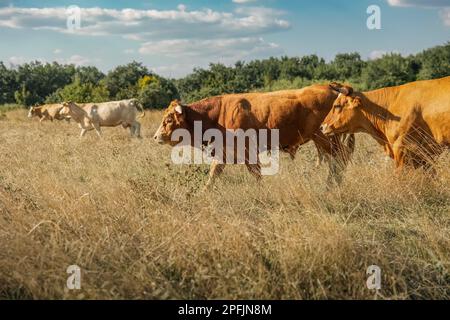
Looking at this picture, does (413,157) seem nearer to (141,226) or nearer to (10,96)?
(141,226)

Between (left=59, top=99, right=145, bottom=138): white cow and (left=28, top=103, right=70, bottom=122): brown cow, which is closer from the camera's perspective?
(left=59, top=99, right=145, bottom=138): white cow

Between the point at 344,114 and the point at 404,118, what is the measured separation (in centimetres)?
91

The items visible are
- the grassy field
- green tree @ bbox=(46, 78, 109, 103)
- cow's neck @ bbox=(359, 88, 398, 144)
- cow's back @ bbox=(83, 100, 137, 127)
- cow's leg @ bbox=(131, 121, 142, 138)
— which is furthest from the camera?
green tree @ bbox=(46, 78, 109, 103)

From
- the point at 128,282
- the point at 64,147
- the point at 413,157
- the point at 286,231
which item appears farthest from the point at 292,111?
the point at 64,147

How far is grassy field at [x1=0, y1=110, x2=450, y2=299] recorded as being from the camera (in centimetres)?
372

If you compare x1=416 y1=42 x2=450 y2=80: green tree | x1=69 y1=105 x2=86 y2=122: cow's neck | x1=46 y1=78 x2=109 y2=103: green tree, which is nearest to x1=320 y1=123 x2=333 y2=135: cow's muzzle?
x1=69 y1=105 x2=86 y2=122: cow's neck

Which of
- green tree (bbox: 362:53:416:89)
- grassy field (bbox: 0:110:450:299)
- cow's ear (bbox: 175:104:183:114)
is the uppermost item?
green tree (bbox: 362:53:416:89)

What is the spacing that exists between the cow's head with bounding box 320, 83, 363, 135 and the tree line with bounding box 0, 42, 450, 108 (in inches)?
934

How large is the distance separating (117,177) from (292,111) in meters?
3.02

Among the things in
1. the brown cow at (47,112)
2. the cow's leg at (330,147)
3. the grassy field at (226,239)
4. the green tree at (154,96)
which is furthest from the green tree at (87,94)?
the grassy field at (226,239)

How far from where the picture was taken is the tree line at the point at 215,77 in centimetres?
3484

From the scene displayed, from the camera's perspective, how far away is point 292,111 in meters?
8.16

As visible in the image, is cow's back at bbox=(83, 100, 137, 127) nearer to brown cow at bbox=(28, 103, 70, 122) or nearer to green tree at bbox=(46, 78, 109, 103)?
brown cow at bbox=(28, 103, 70, 122)
